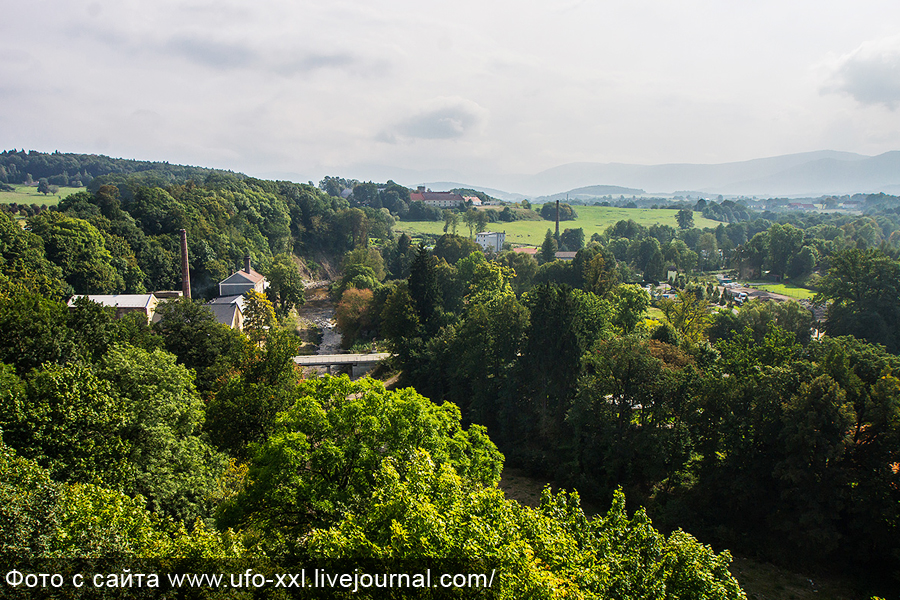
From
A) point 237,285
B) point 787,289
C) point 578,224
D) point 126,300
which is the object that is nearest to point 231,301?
point 237,285

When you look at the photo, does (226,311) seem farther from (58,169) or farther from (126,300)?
(58,169)

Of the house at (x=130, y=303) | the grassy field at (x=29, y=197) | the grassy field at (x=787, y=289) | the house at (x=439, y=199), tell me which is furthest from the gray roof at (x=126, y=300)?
the house at (x=439, y=199)

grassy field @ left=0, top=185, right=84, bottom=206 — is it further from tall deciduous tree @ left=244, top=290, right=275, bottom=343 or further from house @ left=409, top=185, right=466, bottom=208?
house @ left=409, top=185, right=466, bottom=208

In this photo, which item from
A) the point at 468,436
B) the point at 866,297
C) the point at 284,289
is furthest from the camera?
the point at 284,289

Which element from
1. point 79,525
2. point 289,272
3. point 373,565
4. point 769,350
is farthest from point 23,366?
point 289,272

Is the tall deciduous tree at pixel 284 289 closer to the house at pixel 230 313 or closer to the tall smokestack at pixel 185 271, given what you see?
the tall smokestack at pixel 185 271

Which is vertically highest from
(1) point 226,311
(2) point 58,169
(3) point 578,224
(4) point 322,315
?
(2) point 58,169
